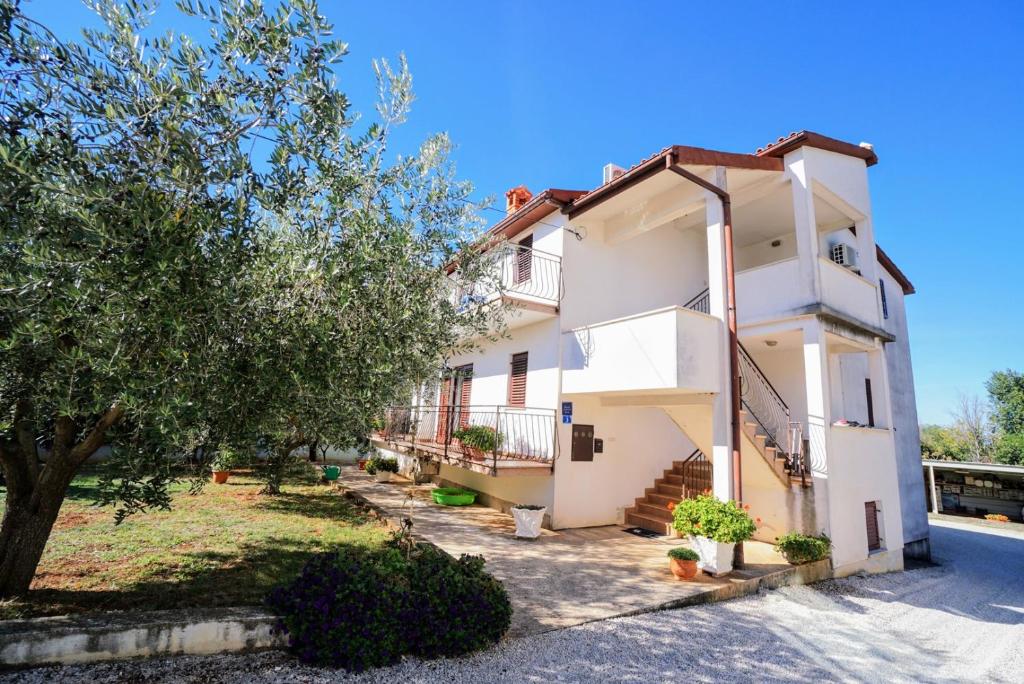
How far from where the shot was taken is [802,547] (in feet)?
27.3

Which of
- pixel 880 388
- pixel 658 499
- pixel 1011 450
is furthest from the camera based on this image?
pixel 1011 450

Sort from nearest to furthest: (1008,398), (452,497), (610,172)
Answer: (610,172), (452,497), (1008,398)

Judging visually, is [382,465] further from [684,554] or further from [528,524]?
[684,554]

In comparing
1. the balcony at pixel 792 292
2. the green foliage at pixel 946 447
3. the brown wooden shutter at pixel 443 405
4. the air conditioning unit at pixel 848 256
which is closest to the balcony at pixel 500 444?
the brown wooden shutter at pixel 443 405

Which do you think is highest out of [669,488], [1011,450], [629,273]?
[629,273]

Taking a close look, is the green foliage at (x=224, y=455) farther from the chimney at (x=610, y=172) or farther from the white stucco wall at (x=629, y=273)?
the chimney at (x=610, y=172)

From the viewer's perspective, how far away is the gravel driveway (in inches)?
174

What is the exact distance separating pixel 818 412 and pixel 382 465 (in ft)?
47.8

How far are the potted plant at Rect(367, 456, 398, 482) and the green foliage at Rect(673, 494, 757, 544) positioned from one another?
40.3 ft

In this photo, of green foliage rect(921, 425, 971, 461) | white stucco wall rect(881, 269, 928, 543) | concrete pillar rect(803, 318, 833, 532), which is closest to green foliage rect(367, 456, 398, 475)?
concrete pillar rect(803, 318, 833, 532)

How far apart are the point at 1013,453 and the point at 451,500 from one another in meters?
33.1

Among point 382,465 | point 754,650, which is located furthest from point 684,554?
point 382,465

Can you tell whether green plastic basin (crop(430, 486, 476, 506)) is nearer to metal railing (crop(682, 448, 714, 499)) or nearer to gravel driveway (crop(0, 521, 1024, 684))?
metal railing (crop(682, 448, 714, 499))

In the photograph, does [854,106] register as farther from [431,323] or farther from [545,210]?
[431,323]
